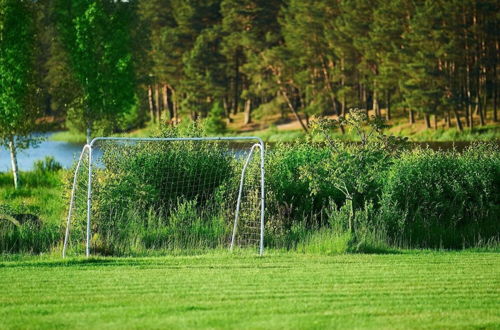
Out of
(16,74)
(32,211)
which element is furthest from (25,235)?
(16,74)

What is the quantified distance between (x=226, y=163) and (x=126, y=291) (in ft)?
29.0

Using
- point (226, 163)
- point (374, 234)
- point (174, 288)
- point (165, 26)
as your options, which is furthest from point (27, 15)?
point (165, 26)

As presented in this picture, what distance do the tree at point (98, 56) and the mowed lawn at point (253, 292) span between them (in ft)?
75.9

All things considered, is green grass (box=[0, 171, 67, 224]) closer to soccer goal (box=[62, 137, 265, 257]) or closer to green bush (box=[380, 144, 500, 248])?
soccer goal (box=[62, 137, 265, 257])

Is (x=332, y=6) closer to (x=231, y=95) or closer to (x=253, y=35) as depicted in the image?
(x=253, y=35)

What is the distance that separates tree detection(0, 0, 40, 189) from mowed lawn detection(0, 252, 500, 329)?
51.1 feet

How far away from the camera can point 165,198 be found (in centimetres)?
1700

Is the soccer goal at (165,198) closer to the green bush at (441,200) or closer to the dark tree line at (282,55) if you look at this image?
the green bush at (441,200)

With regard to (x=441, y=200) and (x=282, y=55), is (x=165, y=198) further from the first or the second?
(x=282, y=55)

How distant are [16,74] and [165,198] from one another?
12.3 m

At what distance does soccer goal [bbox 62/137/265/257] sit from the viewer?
14.2 meters

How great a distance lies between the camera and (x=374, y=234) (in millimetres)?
13961

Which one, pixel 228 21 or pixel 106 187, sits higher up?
pixel 228 21

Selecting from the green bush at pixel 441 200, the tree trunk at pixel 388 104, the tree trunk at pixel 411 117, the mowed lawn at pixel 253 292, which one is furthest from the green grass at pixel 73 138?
the mowed lawn at pixel 253 292
